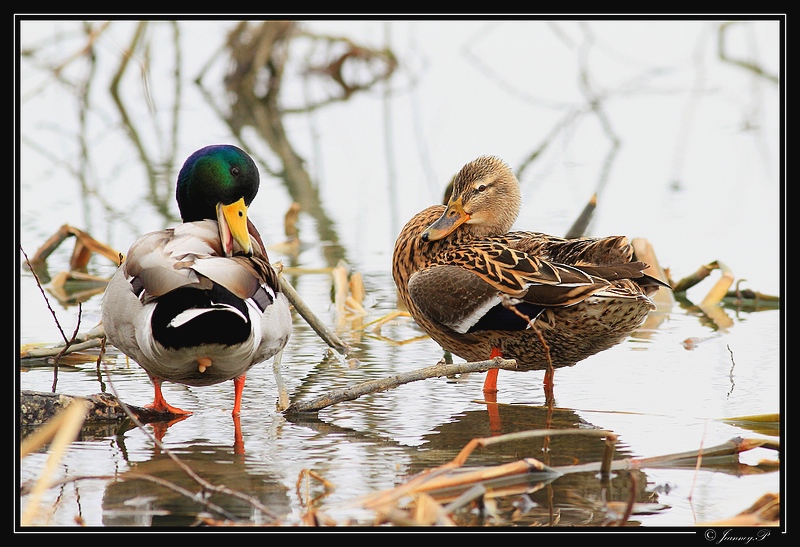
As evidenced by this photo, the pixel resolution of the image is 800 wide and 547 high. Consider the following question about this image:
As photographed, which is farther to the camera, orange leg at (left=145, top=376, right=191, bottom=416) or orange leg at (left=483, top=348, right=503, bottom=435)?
orange leg at (left=483, top=348, right=503, bottom=435)

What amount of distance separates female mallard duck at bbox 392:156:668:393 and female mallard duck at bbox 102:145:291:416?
0.87 meters

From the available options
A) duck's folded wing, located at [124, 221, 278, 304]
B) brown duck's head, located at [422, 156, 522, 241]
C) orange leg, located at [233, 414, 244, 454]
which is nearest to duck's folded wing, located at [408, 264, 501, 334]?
brown duck's head, located at [422, 156, 522, 241]

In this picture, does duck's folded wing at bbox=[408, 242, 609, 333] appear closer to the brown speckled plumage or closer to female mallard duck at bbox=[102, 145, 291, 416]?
the brown speckled plumage

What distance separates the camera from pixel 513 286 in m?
5.08

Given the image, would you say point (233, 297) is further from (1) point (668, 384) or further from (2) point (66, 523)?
(1) point (668, 384)

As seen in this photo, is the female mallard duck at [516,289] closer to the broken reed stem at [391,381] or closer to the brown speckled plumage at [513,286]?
the brown speckled plumage at [513,286]

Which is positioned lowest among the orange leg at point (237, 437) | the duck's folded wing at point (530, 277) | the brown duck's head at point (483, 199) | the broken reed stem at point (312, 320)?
the orange leg at point (237, 437)

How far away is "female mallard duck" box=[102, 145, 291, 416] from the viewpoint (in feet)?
13.6

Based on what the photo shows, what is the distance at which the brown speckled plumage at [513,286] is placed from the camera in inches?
197

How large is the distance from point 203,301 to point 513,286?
1545 millimetres

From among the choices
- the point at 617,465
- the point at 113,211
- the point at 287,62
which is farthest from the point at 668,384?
the point at 287,62

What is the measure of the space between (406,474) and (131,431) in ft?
3.93

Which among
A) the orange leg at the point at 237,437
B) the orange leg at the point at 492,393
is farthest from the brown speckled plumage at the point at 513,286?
the orange leg at the point at 237,437

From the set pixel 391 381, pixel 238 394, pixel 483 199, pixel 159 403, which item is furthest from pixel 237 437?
pixel 483 199
